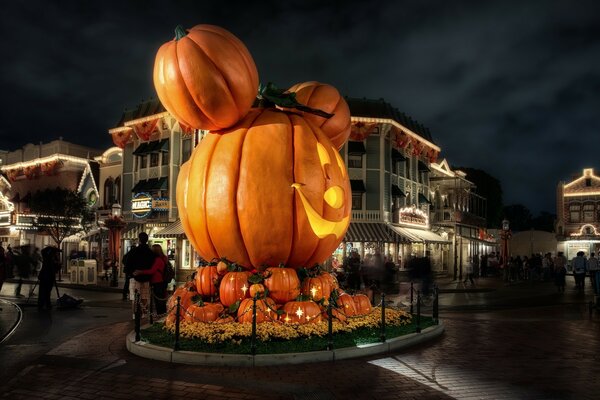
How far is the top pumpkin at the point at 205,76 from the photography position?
7941 millimetres

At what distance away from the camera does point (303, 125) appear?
9.04 meters

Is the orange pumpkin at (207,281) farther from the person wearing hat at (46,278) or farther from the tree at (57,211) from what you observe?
the tree at (57,211)

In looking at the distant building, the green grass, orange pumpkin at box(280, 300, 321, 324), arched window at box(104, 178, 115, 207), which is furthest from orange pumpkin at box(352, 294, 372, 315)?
the distant building

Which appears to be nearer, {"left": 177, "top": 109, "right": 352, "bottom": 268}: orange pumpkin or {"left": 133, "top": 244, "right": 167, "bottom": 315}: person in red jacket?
{"left": 177, "top": 109, "right": 352, "bottom": 268}: orange pumpkin

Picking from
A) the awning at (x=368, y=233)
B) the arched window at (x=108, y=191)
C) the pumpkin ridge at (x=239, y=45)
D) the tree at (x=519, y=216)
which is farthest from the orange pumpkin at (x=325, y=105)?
the tree at (x=519, y=216)

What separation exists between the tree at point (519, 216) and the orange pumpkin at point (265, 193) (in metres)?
99.8

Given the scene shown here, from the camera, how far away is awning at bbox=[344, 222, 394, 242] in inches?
1099

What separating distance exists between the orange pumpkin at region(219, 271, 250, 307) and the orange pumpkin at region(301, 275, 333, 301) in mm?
996

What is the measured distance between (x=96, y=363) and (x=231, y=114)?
4.18m

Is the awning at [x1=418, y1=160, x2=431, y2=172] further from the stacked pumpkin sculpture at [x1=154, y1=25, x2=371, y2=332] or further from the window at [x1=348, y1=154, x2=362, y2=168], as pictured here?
the stacked pumpkin sculpture at [x1=154, y1=25, x2=371, y2=332]

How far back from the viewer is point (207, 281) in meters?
9.05

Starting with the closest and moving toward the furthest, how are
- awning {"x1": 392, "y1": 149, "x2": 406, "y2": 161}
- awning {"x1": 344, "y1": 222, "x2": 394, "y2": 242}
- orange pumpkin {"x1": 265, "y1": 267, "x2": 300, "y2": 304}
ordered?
1. orange pumpkin {"x1": 265, "y1": 267, "x2": 300, "y2": 304}
2. awning {"x1": 344, "y1": 222, "x2": 394, "y2": 242}
3. awning {"x1": 392, "y1": 149, "x2": 406, "y2": 161}

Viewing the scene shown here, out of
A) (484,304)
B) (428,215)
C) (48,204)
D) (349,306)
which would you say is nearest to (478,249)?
(428,215)

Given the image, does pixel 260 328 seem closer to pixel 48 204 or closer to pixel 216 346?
pixel 216 346
